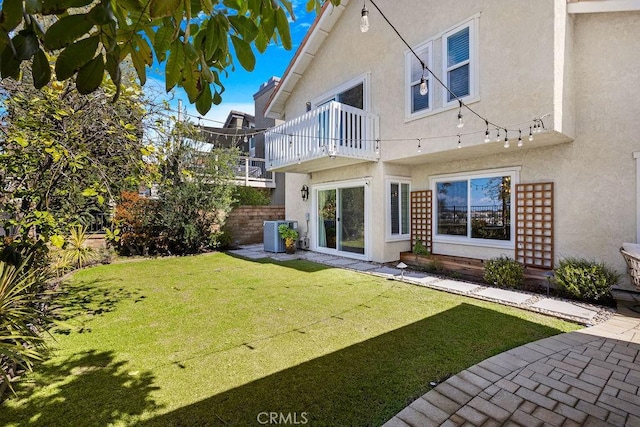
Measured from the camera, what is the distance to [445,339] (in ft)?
14.4

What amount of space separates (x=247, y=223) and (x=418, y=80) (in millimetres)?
10465

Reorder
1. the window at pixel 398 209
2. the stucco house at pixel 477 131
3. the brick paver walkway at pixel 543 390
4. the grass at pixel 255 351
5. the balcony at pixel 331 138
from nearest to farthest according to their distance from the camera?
the brick paver walkway at pixel 543 390, the grass at pixel 255 351, the stucco house at pixel 477 131, the balcony at pixel 331 138, the window at pixel 398 209

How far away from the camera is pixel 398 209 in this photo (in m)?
10.3

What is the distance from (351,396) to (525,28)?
7.97 m

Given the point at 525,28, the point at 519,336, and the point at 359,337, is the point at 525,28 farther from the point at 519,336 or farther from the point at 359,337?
the point at 359,337

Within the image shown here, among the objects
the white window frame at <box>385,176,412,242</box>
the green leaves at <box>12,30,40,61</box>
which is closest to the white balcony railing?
the white window frame at <box>385,176,412,242</box>

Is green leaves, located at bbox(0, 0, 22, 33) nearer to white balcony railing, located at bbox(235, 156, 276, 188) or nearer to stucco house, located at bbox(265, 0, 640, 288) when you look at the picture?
stucco house, located at bbox(265, 0, 640, 288)

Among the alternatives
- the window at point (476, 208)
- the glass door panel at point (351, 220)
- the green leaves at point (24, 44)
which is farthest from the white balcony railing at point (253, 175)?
the green leaves at point (24, 44)

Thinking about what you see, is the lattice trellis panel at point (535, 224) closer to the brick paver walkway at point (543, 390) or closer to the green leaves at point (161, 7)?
the brick paver walkway at point (543, 390)

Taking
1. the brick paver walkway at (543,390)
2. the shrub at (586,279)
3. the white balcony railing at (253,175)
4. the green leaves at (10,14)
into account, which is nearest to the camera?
the green leaves at (10,14)

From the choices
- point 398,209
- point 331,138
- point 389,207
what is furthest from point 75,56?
point 398,209

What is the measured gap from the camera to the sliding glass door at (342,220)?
10711 millimetres

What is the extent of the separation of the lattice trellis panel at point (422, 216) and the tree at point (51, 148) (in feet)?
26.6

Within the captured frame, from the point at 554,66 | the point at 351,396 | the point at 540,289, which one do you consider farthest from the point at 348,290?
the point at 554,66
